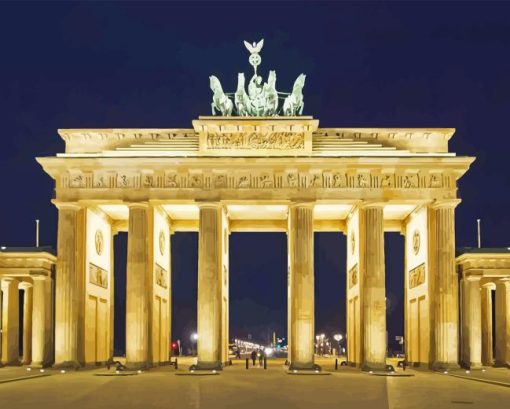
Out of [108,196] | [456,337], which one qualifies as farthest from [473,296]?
[108,196]

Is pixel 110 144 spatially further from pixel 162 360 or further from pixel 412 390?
pixel 412 390

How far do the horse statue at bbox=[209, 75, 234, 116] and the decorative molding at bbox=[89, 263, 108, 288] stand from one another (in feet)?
48.6

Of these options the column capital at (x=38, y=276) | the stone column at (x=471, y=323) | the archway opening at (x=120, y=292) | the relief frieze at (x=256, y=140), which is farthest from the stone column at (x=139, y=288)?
the archway opening at (x=120, y=292)

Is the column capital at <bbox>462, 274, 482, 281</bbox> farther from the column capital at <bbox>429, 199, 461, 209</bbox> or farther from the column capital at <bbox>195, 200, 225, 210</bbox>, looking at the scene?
the column capital at <bbox>195, 200, 225, 210</bbox>

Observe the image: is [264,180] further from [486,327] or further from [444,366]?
[486,327]

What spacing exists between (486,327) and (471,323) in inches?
346

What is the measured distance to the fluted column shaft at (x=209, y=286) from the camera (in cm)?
5731

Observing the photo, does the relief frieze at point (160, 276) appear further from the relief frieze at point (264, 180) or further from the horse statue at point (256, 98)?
the horse statue at point (256, 98)

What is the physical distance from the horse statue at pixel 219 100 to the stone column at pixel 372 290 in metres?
12.0

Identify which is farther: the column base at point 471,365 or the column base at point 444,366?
the column base at point 471,365

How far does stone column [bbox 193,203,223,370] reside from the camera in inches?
2256

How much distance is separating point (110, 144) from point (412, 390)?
100ft

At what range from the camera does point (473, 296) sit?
60.7m

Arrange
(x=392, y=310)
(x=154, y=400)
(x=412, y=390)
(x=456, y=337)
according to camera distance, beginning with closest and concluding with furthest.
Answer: (x=154, y=400), (x=412, y=390), (x=456, y=337), (x=392, y=310)
